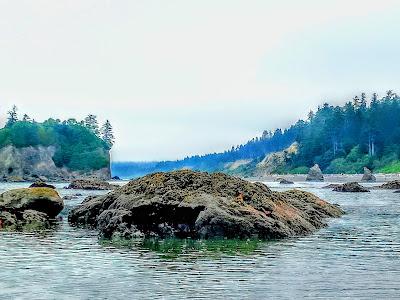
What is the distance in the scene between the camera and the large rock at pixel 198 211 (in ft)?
116

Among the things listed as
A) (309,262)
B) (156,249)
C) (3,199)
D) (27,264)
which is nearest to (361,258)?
(309,262)

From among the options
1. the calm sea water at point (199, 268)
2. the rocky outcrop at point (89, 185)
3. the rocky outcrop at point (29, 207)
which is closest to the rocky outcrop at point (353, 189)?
the rocky outcrop at point (89, 185)

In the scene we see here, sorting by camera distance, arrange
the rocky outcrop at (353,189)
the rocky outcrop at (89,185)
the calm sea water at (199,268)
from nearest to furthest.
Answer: the calm sea water at (199,268), the rocky outcrop at (353,189), the rocky outcrop at (89,185)

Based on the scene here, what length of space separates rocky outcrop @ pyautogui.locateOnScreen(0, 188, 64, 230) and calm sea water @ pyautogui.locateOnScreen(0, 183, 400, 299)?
8.48 meters

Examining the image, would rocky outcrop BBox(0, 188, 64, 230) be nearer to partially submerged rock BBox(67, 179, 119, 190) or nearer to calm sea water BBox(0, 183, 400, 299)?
calm sea water BBox(0, 183, 400, 299)

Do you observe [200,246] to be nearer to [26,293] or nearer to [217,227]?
[217,227]

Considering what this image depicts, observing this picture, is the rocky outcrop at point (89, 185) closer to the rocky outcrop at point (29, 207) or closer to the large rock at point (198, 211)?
the rocky outcrop at point (29, 207)

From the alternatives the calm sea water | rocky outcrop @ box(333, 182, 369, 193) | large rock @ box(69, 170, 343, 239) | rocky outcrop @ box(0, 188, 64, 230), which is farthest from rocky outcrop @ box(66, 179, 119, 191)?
the calm sea water

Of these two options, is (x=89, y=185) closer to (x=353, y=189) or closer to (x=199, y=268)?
(x=353, y=189)

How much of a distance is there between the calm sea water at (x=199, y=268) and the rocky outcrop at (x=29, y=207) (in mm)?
Result: 8481

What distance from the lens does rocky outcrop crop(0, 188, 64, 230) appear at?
147 feet

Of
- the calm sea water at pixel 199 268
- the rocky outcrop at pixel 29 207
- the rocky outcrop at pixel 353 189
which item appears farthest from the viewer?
the rocky outcrop at pixel 353 189

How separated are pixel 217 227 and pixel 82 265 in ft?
38.5

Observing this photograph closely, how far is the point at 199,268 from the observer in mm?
23922
